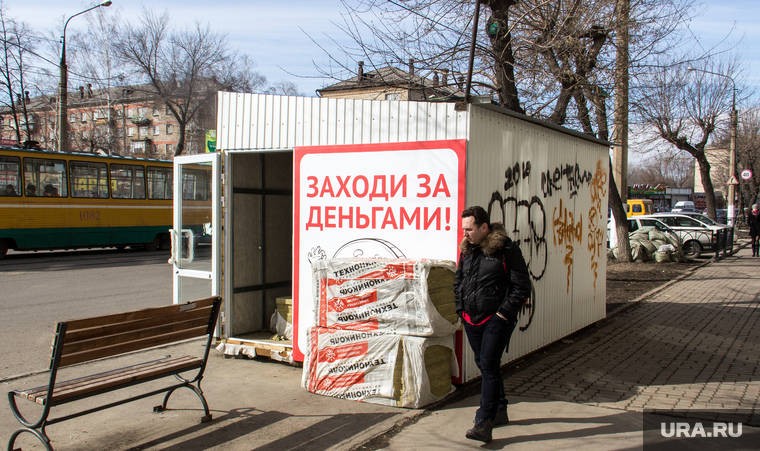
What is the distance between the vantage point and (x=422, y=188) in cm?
527

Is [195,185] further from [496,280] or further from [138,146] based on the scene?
[138,146]

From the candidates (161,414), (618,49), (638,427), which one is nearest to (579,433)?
(638,427)

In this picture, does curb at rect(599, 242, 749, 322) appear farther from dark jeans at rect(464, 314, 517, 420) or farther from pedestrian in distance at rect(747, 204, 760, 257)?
dark jeans at rect(464, 314, 517, 420)

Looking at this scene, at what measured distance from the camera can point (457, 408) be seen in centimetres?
472

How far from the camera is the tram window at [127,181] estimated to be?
2006 cm

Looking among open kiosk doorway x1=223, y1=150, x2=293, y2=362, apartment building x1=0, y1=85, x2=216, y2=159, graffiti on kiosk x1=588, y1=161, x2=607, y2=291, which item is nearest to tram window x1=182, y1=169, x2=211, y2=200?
open kiosk doorway x1=223, y1=150, x2=293, y2=362

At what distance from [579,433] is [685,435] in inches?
31.6

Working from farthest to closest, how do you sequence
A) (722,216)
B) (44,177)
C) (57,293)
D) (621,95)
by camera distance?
(722,216)
(44,177)
(621,95)
(57,293)

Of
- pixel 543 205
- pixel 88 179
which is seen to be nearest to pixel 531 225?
pixel 543 205

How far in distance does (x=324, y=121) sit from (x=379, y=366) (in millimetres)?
2546

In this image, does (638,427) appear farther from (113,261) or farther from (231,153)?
(113,261)

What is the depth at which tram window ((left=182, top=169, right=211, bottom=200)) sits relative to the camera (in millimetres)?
6707

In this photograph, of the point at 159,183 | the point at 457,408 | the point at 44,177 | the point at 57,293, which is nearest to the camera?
the point at 457,408

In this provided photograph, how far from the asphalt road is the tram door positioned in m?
1.74
